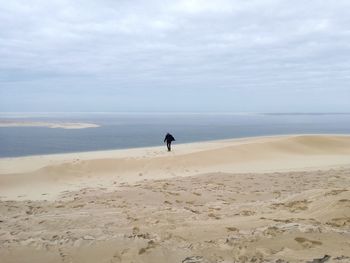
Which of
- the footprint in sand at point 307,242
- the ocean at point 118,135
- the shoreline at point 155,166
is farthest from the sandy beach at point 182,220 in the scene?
the ocean at point 118,135

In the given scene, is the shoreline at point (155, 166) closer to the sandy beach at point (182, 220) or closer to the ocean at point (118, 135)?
the sandy beach at point (182, 220)

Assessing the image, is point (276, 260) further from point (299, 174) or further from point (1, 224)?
point (299, 174)

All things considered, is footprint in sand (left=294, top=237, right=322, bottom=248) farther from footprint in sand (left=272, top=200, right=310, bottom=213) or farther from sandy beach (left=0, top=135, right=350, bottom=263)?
footprint in sand (left=272, top=200, right=310, bottom=213)

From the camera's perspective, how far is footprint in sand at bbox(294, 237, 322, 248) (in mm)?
4411

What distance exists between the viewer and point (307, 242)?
14.7 feet

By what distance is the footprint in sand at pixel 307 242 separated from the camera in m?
4.41

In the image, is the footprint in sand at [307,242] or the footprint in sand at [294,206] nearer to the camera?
the footprint in sand at [307,242]

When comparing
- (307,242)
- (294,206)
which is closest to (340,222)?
(307,242)

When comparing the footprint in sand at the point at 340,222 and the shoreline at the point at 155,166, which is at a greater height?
the footprint in sand at the point at 340,222

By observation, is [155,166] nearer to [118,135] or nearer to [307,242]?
[307,242]

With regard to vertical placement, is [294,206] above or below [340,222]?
below

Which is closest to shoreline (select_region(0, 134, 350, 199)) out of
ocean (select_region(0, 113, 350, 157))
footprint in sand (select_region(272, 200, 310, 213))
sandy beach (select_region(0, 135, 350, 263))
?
sandy beach (select_region(0, 135, 350, 263))

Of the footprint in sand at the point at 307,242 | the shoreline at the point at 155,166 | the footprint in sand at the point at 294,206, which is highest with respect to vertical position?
the footprint in sand at the point at 307,242

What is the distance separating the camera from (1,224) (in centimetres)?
648
